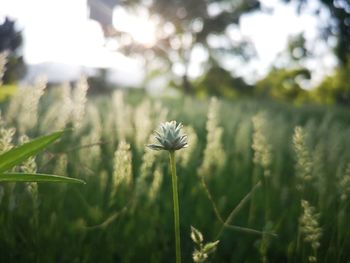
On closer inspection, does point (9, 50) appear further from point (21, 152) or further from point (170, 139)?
point (170, 139)

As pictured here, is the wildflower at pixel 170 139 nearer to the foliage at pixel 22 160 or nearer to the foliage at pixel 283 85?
the foliage at pixel 22 160

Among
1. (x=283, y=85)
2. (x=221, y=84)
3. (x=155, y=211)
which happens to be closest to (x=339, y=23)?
(x=155, y=211)

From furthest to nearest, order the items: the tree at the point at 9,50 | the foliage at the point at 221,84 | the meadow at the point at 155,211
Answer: the foliage at the point at 221,84 < the tree at the point at 9,50 < the meadow at the point at 155,211

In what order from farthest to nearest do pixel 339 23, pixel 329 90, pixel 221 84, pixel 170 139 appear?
1. pixel 221 84
2. pixel 329 90
3. pixel 339 23
4. pixel 170 139

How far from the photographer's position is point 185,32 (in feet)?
84.8

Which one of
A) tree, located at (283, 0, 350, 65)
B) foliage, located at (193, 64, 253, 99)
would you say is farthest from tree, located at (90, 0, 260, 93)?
tree, located at (283, 0, 350, 65)

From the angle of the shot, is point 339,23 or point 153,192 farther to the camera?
point 339,23

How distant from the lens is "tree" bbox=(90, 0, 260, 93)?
24.2 metres

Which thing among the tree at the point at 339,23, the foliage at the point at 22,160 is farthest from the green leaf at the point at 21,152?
the tree at the point at 339,23

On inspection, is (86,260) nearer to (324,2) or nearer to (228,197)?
(228,197)

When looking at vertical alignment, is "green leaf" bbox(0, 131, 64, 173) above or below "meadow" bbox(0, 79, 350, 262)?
above

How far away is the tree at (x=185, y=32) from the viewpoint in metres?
24.2

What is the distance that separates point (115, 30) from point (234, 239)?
25.6 metres

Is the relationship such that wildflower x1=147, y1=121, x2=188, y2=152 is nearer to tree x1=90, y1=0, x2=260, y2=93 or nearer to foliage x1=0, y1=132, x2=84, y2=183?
foliage x1=0, y1=132, x2=84, y2=183
